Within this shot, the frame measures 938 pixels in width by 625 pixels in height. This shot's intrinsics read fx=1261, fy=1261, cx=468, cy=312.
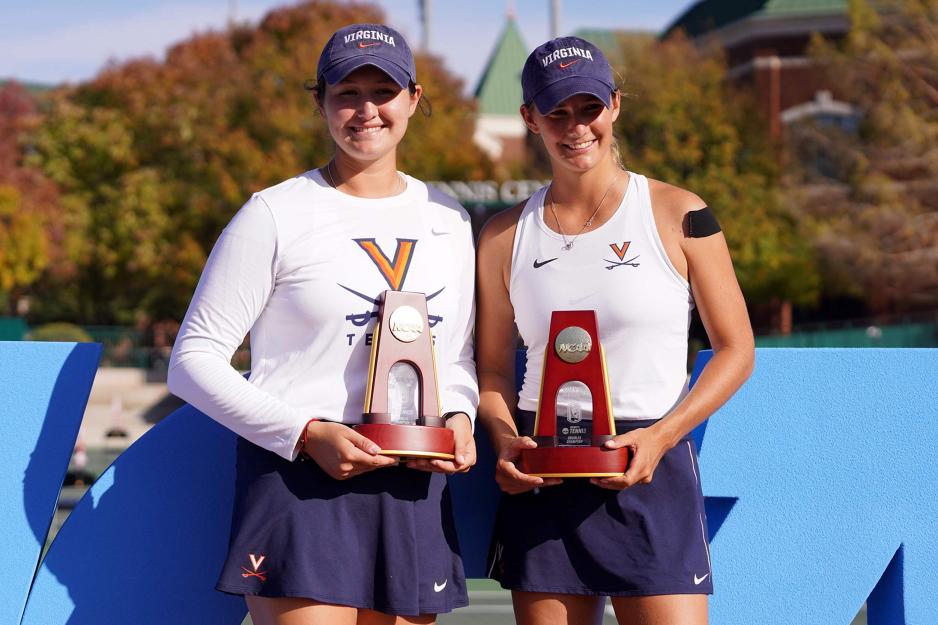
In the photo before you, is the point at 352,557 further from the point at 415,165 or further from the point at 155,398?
the point at 415,165

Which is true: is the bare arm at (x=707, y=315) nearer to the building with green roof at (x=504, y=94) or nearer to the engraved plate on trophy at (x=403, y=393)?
the engraved plate on trophy at (x=403, y=393)

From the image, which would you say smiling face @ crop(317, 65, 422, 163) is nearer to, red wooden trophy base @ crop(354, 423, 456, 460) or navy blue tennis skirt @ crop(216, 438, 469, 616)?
red wooden trophy base @ crop(354, 423, 456, 460)

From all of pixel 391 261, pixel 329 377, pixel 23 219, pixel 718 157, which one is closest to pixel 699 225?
pixel 391 261

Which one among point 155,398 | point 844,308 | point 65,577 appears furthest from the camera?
point 844,308

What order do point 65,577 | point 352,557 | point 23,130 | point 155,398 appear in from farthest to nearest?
point 23,130, point 155,398, point 65,577, point 352,557

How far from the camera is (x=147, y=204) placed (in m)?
39.1

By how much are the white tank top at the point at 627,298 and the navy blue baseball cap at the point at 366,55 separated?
0.63 m

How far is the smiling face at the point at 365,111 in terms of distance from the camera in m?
3.52

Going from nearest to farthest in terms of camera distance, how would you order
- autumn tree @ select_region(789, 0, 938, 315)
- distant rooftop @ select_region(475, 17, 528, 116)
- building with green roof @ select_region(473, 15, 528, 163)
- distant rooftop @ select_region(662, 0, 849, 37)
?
autumn tree @ select_region(789, 0, 938, 315) → distant rooftop @ select_region(662, 0, 849, 37) → building with green roof @ select_region(473, 15, 528, 163) → distant rooftop @ select_region(475, 17, 528, 116)

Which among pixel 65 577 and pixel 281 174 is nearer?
pixel 65 577

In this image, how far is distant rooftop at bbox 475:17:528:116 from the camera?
7962 cm

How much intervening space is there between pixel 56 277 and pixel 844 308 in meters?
27.3

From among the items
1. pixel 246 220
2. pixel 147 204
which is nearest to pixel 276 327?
pixel 246 220

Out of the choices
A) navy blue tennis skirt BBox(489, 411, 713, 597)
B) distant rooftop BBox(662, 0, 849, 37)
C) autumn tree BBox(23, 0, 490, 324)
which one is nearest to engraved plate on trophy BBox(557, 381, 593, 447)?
navy blue tennis skirt BBox(489, 411, 713, 597)
